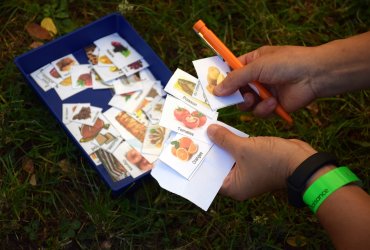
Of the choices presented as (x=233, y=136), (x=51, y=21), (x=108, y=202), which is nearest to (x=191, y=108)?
(x=233, y=136)

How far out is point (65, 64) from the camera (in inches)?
100

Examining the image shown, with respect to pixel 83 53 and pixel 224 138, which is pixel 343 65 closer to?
pixel 224 138

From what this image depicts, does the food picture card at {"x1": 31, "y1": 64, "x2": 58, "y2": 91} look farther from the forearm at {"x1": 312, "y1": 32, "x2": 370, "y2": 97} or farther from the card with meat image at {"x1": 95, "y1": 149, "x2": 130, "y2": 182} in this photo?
the forearm at {"x1": 312, "y1": 32, "x2": 370, "y2": 97}

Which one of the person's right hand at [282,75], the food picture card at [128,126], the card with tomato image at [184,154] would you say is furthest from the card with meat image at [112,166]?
the person's right hand at [282,75]

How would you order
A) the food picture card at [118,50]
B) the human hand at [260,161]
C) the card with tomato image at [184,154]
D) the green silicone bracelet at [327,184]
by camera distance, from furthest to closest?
the food picture card at [118,50]
the card with tomato image at [184,154]
the human hand at [260,161]
the green silicone bracelet at [327,184]

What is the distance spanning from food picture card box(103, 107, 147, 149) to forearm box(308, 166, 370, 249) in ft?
A: 3.56

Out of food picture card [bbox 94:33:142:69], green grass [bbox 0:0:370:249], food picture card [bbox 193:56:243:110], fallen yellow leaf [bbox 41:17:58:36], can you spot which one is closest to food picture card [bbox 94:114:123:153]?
green grass [bbox 0:0:370:249]

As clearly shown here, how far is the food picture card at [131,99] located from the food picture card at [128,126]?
3 centimetres

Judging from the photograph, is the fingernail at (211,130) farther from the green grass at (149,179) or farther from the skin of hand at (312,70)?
the green grass at (149,179)

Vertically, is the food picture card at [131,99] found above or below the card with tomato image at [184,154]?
above

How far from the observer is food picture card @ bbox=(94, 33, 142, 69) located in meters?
2.57

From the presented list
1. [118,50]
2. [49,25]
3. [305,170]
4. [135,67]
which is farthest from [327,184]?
[49,25]

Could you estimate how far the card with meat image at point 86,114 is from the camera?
7.80 ft

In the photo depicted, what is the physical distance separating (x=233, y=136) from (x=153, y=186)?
64 cm
